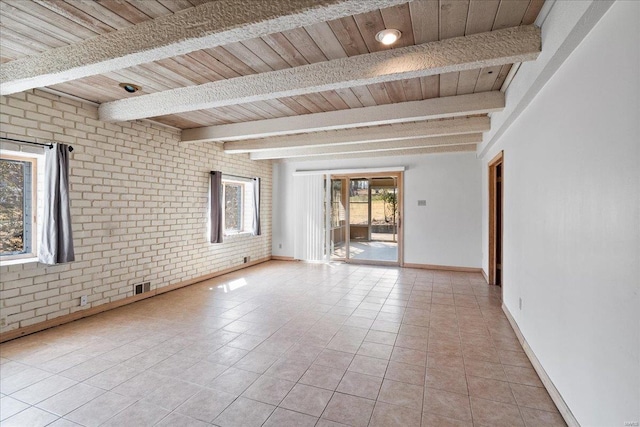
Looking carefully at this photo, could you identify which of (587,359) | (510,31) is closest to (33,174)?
(510,31)

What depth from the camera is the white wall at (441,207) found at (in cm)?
629

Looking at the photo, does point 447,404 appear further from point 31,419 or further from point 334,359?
point 31,419

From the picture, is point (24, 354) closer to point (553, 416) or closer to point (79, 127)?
point (79, 127)

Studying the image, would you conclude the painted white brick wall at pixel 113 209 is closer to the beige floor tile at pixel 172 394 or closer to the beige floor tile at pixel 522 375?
the beige floor tile at pixel 172 394

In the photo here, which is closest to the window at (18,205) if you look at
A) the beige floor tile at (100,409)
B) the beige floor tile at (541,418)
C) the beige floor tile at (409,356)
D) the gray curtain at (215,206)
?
the beige floor tile at (100,409)

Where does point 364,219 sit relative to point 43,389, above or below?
above

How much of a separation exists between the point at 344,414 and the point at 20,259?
3604mm

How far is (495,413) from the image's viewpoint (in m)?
2.02

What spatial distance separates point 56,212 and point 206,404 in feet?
8.86

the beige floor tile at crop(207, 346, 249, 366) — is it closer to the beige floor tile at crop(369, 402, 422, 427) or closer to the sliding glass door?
the beige floor tile at crop(369, 402, 422, 427)

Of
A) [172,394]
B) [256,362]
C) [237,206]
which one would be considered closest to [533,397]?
[256,362]

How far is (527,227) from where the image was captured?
2.89m

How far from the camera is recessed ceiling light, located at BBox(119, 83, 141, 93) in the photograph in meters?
3.15

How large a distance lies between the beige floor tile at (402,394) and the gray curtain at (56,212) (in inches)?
137
